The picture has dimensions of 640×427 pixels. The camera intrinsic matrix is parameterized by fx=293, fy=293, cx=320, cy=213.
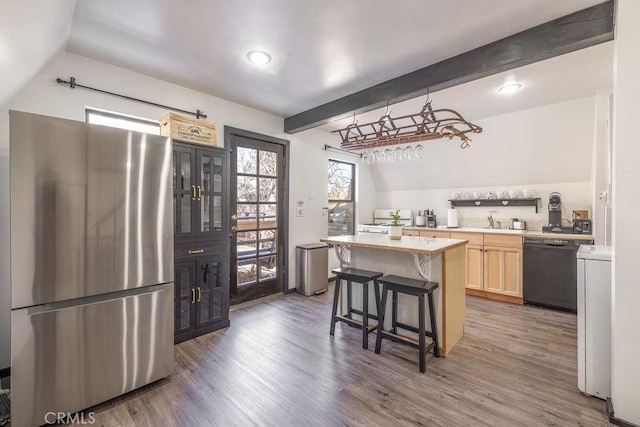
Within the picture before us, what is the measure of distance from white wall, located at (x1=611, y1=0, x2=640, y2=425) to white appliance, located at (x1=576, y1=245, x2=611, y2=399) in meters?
Answer: 0.25

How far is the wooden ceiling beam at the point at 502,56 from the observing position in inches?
76.9

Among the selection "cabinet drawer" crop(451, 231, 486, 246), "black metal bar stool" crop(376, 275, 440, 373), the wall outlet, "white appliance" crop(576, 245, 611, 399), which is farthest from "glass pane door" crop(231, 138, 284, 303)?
the wall outlet

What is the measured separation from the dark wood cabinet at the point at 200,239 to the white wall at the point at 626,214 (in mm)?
3104

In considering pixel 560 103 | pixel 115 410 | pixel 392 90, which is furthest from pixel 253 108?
pixel 560 103

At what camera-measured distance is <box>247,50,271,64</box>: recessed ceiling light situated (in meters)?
2.50

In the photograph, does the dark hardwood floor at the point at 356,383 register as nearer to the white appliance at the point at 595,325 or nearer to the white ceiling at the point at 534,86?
the white appliance at the point at 595,325

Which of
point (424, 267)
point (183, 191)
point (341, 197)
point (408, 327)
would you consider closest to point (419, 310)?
point (424, 267)

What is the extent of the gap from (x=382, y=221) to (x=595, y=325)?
4135 millimetres

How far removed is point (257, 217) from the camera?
13.3ft

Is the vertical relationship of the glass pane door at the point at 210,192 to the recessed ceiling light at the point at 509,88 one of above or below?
below

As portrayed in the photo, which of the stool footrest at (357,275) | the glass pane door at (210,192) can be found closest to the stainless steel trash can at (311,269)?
the stool footrest at (357,275)

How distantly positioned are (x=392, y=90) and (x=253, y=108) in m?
1.89

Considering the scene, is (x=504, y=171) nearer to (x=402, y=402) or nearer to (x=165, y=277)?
(x=402, y=402)

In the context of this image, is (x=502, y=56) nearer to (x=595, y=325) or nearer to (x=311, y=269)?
(x=595, y=325)
